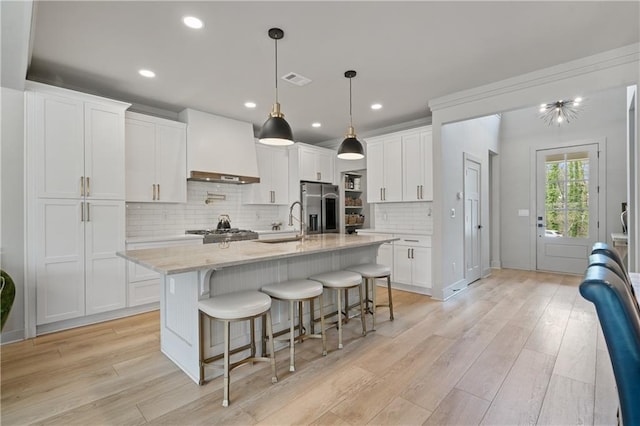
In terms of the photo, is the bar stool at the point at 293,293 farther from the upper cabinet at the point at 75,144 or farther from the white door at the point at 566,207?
the white door at the point at 566,207

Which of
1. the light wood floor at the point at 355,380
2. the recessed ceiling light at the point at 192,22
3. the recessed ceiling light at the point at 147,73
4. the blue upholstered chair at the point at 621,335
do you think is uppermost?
the recessed ceiling light at the point at 147,73

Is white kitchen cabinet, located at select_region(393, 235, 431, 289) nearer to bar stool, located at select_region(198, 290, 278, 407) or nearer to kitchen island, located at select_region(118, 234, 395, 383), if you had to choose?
kitchen island, located at select_region(118, 234, 395, 383)

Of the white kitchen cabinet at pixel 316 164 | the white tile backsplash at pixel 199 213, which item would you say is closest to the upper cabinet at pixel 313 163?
the white kitchen cabinet at pixel 316 164

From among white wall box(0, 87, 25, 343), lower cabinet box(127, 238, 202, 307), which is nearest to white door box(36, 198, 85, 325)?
white wall box(0, 87, 25, 343)

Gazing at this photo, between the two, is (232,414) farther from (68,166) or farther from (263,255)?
(68,166)

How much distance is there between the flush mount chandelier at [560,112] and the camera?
5.11 metres

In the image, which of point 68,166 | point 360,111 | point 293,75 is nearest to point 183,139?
point 68,166

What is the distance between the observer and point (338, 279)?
280cm

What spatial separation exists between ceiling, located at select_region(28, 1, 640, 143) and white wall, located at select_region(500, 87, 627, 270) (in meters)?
3.19

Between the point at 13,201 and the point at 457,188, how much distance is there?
5.25 m

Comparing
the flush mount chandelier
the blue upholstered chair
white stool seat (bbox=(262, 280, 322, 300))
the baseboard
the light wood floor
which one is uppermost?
the flush mount chandelier

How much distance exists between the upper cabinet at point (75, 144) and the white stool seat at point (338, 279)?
251cm

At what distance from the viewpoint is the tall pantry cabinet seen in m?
2.95

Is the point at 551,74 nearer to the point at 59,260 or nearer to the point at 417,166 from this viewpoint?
the point at 417,166
